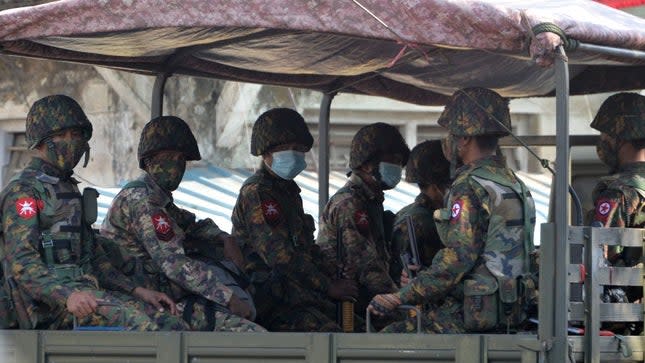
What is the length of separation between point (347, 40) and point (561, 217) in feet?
6.75

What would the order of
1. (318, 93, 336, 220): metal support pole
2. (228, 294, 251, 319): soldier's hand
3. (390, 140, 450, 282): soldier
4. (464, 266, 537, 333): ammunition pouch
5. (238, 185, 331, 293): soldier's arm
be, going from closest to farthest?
(464, 266, 537, 333): ammunition pouch < (228, 294, 251, 319): soldier's hand < (238, 185, 331, 293): soldier's arm < (390, 140, 450, 282): soldier < (318, 93, 336, 220): metal support pole

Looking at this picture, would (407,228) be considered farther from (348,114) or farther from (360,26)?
(348,114)

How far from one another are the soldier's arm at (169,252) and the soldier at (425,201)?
3.85 feet

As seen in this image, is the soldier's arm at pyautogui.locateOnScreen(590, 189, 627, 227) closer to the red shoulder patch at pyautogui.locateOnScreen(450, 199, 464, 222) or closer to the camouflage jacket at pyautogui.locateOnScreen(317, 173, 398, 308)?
the red shoulder patch at pyautogui.locateOnScreen(450, 199, 464, 222)

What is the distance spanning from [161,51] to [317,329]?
5.21ft

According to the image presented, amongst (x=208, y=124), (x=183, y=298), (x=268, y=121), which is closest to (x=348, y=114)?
(x=208, y=124)

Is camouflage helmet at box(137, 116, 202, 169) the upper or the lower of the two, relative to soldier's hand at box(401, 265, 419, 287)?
upper

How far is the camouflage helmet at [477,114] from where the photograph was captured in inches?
247

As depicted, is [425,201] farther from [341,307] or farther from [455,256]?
[455,256]

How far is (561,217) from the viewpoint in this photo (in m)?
5.40

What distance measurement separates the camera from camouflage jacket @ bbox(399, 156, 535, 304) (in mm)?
6059

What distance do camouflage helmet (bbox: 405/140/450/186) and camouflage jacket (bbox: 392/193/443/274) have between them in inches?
6.0

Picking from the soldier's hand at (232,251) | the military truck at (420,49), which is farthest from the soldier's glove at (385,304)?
the soldier's hand at (232,251)

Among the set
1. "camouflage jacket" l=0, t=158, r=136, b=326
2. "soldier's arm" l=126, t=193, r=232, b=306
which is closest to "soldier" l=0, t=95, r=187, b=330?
"camouflage jacket" l=0, t=158, r=136, b=326
